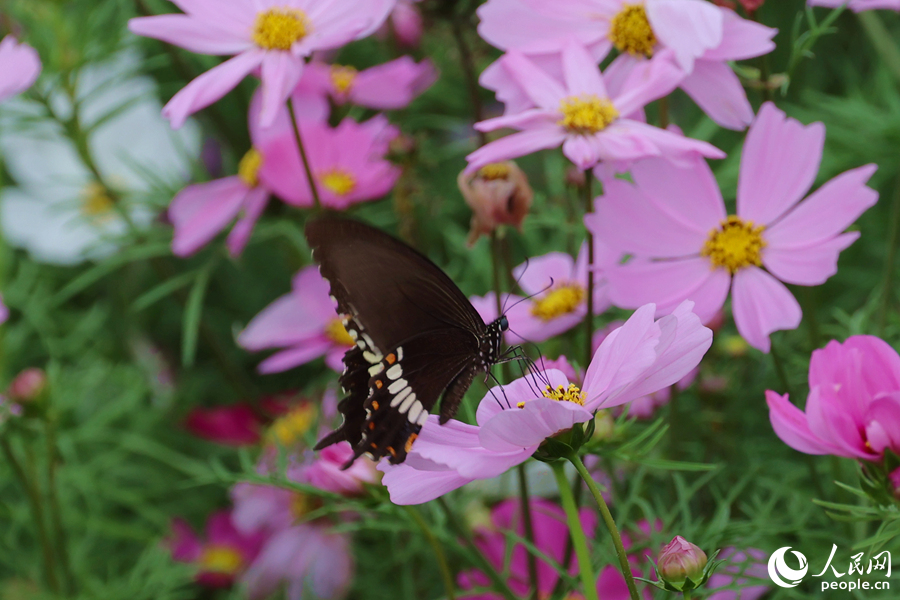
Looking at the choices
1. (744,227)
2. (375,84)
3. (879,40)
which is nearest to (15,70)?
(375,84)

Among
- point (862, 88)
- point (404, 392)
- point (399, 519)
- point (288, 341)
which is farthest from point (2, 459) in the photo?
point (862, 88)

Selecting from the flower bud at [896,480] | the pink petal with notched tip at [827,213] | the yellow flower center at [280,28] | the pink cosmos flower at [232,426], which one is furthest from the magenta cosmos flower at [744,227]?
the pink cosmos flower at [232,426]

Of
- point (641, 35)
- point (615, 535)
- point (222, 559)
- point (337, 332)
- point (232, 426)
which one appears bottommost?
point (222, 559)

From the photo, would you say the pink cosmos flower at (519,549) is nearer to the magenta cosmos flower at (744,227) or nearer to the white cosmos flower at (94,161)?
the magenta cosmos flower at (744,227)

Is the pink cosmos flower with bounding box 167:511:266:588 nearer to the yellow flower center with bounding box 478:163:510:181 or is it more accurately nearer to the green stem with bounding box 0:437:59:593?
the green stem with bounding box 0:437:59:593

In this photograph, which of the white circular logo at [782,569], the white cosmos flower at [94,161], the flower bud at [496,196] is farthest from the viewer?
the white cosmos flower at [94,161]

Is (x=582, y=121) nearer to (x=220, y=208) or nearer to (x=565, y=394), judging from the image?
(x=565, y=394)
